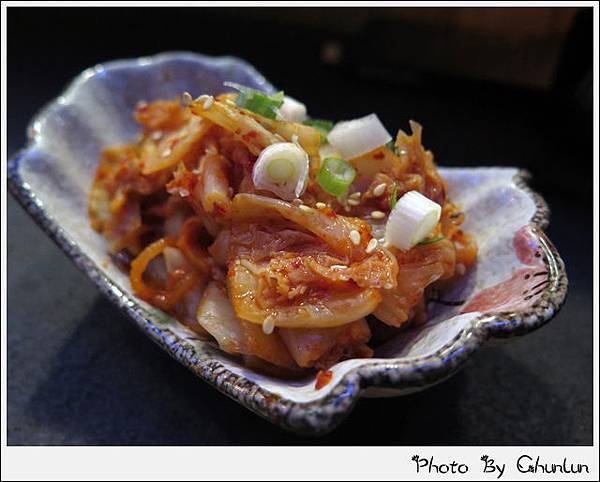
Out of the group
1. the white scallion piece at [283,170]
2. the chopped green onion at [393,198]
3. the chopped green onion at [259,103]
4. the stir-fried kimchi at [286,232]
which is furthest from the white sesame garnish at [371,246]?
the chopped green onion at [259,103]

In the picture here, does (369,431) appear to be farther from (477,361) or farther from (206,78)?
(206,78)

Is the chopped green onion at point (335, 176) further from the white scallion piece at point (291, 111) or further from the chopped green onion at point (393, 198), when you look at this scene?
the white scallion piece at point (291, 111)

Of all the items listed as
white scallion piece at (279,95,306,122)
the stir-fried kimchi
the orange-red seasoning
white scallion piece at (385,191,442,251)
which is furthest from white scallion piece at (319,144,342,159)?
the orange-red seasoning

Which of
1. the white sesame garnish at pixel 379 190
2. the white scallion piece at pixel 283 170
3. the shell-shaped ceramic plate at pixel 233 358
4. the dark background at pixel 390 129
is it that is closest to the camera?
the shell-shaped ceramic plate at pixel 233 358

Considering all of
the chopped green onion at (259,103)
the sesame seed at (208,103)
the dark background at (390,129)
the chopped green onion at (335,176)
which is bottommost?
the dark background at (390,129)

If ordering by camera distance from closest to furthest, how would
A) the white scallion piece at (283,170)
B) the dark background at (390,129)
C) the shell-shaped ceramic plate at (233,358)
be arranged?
the shell-shaped ceramic plate at (233,358), the white scallion piece at (283,170), the dark background at (390,129)

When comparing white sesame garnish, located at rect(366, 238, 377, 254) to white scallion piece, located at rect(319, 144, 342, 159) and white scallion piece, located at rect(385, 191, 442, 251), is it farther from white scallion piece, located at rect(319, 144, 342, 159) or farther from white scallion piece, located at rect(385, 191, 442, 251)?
white scallion piece, located at rect(319, 144, 342, 159)

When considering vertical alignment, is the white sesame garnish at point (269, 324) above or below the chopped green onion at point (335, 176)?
below
